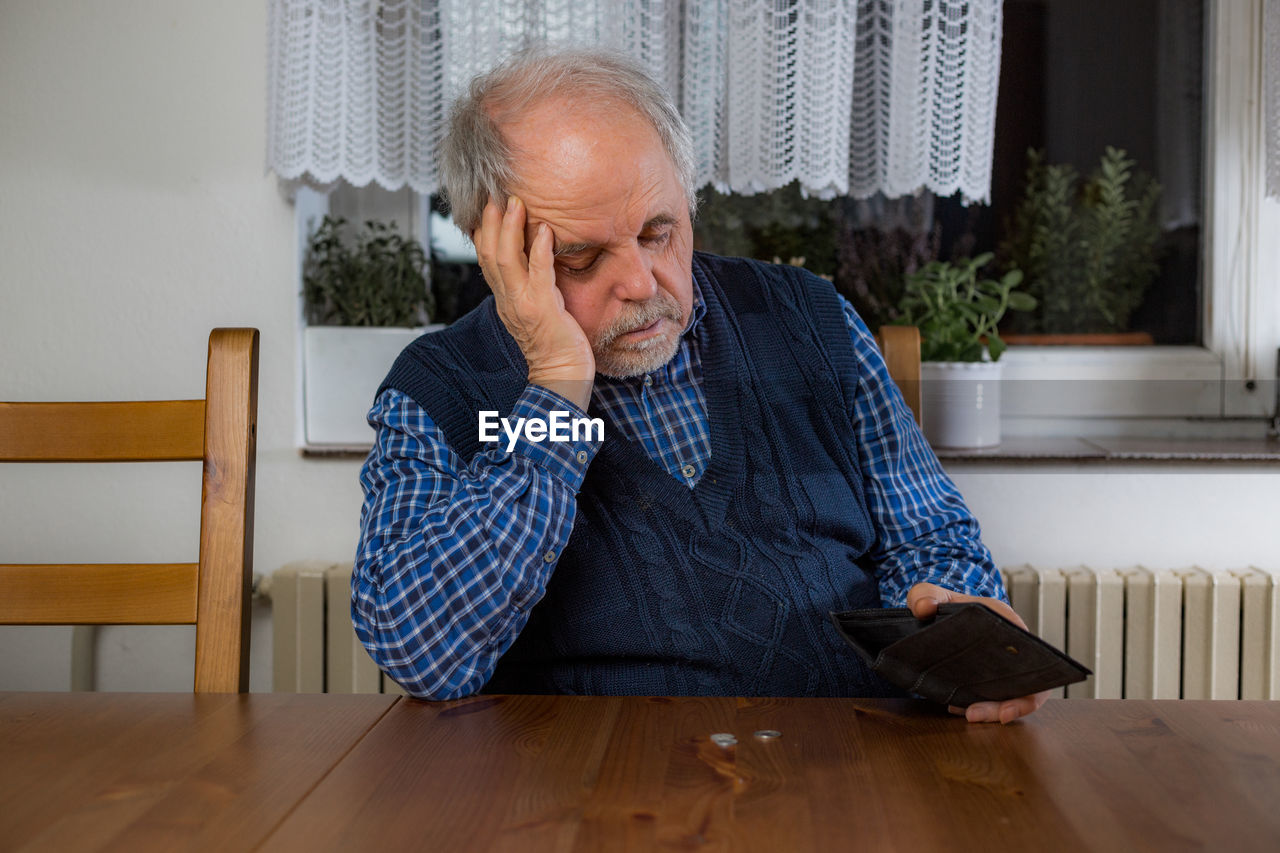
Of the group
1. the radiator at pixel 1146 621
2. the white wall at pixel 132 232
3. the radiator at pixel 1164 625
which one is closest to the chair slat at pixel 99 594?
the radiator at pixel 1146 621

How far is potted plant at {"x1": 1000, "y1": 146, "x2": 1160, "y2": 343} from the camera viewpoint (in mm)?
1924

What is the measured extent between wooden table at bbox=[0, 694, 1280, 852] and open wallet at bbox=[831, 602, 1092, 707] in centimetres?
2

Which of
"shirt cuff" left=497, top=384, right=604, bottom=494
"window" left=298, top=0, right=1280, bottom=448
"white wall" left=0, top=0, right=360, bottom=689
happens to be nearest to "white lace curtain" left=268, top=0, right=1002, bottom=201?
"white wall" left=0, top=0, right=360, bottom=689

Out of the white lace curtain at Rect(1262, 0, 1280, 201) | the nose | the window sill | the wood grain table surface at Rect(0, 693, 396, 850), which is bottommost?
the wood grain table surface at Rect(0, 693, 396, 850)

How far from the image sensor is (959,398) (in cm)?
172

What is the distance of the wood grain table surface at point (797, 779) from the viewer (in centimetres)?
54

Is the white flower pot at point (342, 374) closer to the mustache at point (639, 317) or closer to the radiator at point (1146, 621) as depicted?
the radiator at point (1146, 621)

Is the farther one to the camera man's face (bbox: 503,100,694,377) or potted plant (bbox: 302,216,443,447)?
potted plant (bbox: 302,216,443,447)

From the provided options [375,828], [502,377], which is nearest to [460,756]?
[375,828]

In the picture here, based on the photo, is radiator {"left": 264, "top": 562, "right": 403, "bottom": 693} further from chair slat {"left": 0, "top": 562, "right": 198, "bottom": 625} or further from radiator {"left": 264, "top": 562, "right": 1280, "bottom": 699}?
chair slat {"left": 0, "top": 562, "right": 198, "bottom": 625}

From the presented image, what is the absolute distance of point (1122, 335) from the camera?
1937 millimetres

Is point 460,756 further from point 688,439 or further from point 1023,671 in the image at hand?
point 688,439

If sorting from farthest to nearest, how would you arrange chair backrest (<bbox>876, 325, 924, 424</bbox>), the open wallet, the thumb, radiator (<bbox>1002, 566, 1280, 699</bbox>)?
radiator (<bbox>1002, 566, 1280, 699</bbox>), chair backrest (<bbox>876, 325, 924, 424</bbox>), the thumb, the open wallet
